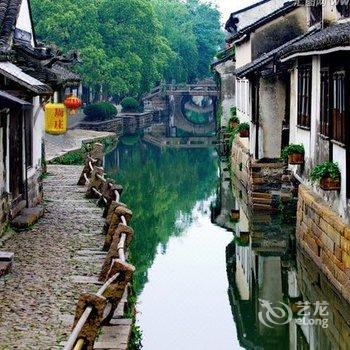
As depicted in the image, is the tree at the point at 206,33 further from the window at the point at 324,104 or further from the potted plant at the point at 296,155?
the window at the point at 324,104

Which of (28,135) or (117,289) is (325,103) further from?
(28,135)

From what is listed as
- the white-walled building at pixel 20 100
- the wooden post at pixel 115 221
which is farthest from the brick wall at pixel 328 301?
the white-walled building at pixel 20 100

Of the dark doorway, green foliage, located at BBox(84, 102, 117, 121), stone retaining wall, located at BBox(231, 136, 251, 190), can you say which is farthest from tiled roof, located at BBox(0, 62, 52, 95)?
green foliage, located at BBox(84, 102, 117, 121)

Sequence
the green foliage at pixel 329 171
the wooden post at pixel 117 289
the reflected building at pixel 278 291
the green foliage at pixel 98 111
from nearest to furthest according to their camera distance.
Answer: the wooden post at pixel 117 289, the reflected building at pixel 278 291, the green foliage at pixel 329 171, the green foliage at pixel 98 111

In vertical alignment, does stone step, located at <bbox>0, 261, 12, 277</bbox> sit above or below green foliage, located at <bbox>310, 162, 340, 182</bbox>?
below

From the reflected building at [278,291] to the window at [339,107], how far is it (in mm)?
2849

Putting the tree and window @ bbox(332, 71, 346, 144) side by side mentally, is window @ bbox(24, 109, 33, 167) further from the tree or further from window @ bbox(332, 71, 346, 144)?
the tree

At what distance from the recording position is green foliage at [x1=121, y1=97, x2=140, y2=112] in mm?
69188


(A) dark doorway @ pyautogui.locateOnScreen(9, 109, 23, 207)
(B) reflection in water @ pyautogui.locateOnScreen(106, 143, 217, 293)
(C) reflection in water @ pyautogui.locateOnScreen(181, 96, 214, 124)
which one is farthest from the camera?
(C) reflection in water @ pyautogui.locateOnScreen(181, 96, 214, 124)

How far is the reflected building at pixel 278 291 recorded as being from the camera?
43.4ft

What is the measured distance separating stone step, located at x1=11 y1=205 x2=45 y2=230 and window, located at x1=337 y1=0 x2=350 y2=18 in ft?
27.8

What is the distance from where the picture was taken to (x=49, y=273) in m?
13.9

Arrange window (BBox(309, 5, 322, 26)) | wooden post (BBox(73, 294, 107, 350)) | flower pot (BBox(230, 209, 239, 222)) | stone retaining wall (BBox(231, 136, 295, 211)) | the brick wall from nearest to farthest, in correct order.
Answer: wooden post (BBox(73, 294, 107, 350)) < the brick wall < window (BBox(309, 5, 322, 26)) < stone retaining wall (BBox(231, 136, 295, 211)) < flower pot (BBox(230, 209, 239, 222))

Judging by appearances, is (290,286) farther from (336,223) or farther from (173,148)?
(173,148)
